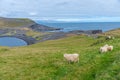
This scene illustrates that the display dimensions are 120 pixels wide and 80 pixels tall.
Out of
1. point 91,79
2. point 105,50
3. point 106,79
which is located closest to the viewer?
point 106,79

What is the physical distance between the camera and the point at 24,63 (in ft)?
92.7

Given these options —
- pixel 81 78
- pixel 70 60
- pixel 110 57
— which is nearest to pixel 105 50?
pixel 110 57

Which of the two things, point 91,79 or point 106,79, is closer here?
point 106,79

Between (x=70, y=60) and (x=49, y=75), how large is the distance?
261 cm

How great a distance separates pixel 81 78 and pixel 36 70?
468 cm

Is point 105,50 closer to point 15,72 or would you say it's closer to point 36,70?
point 36,70

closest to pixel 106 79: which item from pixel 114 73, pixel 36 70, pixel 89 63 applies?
pixel 114 73

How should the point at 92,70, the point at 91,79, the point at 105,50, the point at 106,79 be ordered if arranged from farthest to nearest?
the point at 105,50
the point at 92,70
the point at 91,79
the point at 106,79

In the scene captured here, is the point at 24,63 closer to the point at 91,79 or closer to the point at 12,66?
the point at 12,66

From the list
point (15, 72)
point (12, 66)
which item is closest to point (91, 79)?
point (15, 72)

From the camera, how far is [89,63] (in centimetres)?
2400

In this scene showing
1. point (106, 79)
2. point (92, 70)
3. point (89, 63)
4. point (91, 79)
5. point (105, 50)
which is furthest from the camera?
point (105, 50)

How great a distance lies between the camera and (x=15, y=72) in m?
24.7

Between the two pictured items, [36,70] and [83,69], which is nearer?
[83,69]
